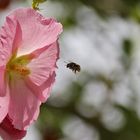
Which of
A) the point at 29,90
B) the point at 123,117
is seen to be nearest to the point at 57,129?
the point at 123,117

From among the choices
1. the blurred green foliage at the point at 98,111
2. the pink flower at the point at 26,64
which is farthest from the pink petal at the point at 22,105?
the blurred green foliage at the point at 98,111

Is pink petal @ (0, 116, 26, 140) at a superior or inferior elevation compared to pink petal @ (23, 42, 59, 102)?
inferior

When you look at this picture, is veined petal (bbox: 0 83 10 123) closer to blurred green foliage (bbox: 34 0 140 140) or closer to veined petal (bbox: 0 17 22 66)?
veined petal (bbox: 0 17 22 66)

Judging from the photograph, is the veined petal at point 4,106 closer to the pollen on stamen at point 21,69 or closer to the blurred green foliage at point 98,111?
the pollen on stamen at point 21,69

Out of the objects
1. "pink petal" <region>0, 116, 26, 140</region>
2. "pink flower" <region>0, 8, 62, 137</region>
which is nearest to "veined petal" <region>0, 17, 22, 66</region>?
"pink flower" <region>0, 8, 62, 137</region>

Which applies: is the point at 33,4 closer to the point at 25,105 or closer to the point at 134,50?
the point at 25,105

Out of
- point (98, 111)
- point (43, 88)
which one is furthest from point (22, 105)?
point (98, 111)

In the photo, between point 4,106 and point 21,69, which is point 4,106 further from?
point 21,69
